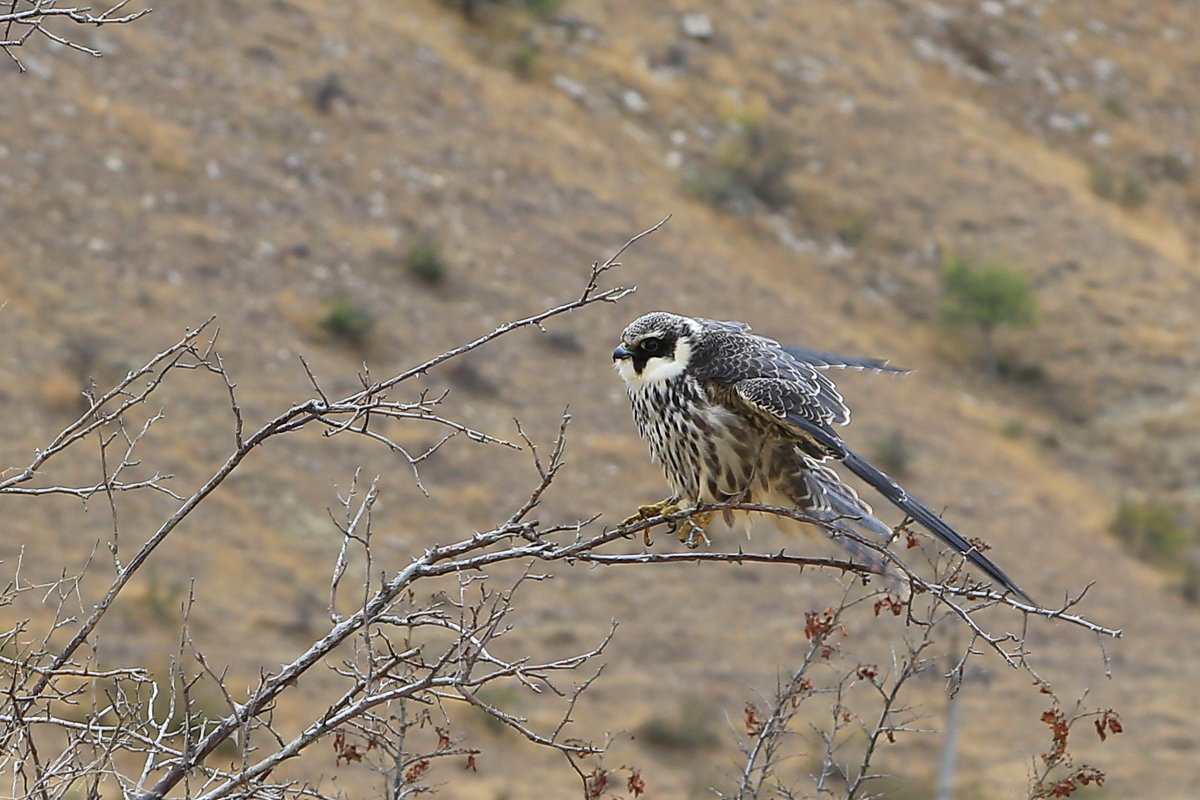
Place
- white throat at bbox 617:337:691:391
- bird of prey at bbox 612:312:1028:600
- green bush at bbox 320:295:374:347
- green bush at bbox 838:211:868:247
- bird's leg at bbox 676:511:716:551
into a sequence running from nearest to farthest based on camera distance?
bird's leg at bbox 676:511:716:551 → bird of prey at bbox 612:312:1028:600 → white throat at bbox 617:337:691:391 → green bush at bbox 320:295:374:347 → green bush at bbox 838:211:868:247

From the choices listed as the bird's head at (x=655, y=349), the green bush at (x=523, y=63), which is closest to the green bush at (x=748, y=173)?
the green bush at (x=523, y=63)

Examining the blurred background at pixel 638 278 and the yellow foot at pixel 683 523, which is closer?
the yellow foot at pixel 683 523

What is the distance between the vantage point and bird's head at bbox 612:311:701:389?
663 centimetres

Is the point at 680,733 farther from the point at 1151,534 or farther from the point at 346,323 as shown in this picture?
the point at 1151,534

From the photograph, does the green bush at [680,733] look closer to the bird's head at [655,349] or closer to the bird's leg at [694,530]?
the bird's head at [655,349]

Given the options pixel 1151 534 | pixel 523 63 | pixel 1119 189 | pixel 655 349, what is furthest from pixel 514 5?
pixel 655 349

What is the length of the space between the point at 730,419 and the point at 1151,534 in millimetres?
27247

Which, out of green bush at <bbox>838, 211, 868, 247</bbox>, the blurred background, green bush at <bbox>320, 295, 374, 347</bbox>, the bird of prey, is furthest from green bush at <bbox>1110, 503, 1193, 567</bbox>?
the bird of prey

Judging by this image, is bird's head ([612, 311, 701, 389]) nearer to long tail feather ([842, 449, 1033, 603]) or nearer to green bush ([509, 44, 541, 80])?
long tail feather ([842, 449, 1033, 603])

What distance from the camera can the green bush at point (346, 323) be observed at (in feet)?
85.5

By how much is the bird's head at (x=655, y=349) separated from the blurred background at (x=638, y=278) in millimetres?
12337

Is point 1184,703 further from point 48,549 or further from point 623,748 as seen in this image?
point 48,549

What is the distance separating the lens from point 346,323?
26.1 m

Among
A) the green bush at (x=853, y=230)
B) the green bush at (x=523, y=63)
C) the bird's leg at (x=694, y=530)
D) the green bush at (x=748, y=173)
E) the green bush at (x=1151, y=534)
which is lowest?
the green bush at (x=1151, y=534)
